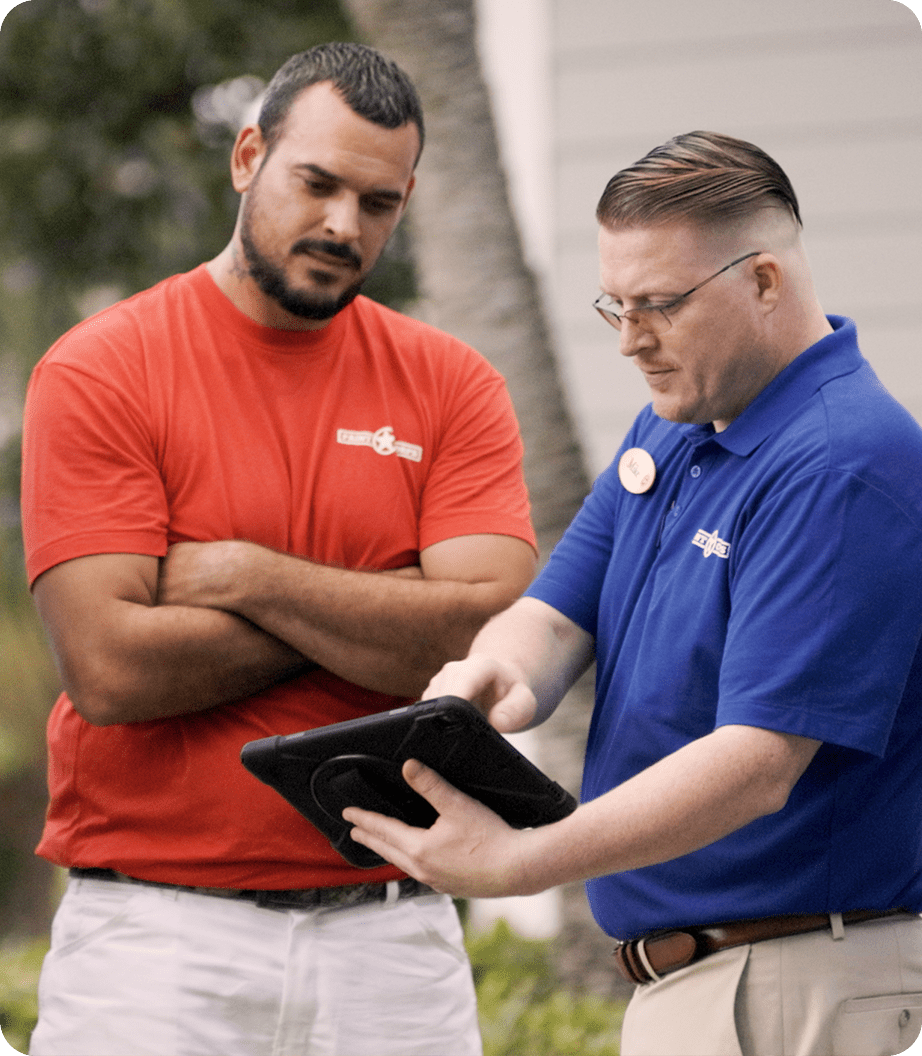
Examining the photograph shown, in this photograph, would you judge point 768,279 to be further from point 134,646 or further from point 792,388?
point 134,646

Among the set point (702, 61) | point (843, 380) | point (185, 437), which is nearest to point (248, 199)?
point (185, 437)

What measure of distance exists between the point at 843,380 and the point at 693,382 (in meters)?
0.22

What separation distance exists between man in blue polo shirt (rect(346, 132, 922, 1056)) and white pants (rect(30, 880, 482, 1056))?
0.64 m

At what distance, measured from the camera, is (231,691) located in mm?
2369

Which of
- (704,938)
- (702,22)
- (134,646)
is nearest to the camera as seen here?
(704,938)

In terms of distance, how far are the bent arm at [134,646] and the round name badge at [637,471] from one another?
785 mm

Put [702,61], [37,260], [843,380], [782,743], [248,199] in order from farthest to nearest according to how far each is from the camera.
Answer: [37,260] → [702,61] → [248,199] → [843,380] → [782,743]

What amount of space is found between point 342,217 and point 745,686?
1361mm

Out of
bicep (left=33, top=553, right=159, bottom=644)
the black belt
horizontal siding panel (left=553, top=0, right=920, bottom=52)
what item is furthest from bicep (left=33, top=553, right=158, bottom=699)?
horizontal siding panel (left=553, top=0, right=920, bottom=52)

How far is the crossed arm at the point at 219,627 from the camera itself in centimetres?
232

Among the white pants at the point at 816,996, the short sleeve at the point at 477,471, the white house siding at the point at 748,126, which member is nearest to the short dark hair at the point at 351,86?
the short sleeve at the point at 477,471

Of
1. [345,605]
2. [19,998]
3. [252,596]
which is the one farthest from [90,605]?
[19,998]

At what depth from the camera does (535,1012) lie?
426cm

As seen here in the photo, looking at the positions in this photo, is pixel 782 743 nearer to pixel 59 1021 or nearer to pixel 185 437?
pixel 185 437
